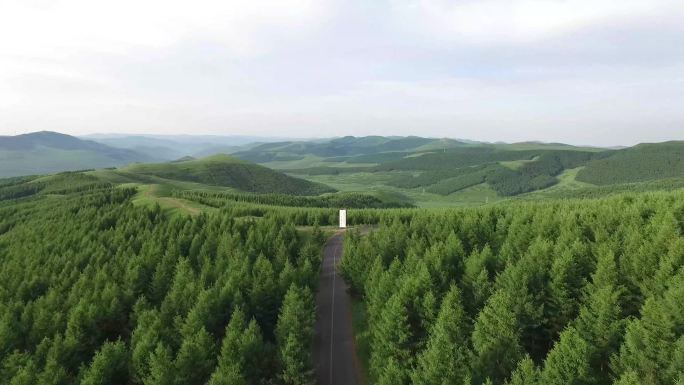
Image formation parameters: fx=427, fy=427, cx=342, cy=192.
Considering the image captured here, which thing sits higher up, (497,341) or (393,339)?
(497,341)

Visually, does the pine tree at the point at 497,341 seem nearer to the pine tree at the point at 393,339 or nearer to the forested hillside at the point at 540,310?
the forested hillside at the point at 540,310

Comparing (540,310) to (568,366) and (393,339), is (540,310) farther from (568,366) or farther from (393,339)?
(393,339)

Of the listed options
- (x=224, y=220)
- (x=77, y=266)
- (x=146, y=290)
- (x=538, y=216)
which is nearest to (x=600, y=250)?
(x=538, y=216)

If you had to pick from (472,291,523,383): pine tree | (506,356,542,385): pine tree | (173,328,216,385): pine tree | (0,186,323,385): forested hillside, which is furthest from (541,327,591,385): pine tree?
(173,328,216,385): pine tree

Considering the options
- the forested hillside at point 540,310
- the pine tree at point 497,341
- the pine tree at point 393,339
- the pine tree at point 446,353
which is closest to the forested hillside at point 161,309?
the pine tree at point 393,339

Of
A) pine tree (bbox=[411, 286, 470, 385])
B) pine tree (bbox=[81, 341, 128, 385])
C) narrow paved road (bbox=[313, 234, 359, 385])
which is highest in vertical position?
pine tree (bbox=[411, 286, 470, 385])

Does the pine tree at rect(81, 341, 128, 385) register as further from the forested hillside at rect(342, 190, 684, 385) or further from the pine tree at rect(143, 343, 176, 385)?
the forested hillside at rect(342, 190, 684, 385)

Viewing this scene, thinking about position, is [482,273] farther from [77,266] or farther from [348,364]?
[77,266]

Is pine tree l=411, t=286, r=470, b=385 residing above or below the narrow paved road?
above

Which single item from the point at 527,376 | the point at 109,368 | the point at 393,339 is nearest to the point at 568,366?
the point at 527,376
